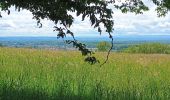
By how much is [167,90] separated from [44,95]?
9.87 feet

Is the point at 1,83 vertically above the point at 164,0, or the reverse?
the point at 164,0

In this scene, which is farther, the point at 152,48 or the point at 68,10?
the point at 152,48

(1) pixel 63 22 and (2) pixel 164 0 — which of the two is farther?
(2) pixel 164 0

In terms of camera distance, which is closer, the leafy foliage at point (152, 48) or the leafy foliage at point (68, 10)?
the leafy foliage at point (68, 10)

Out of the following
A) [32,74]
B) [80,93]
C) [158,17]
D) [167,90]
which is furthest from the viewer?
[158,17]

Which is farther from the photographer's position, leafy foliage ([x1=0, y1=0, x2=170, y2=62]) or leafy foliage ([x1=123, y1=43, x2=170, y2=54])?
leafy foliage ([x1=123, y1=43, x2=170, y2=54])

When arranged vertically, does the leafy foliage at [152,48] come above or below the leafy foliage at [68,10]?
below

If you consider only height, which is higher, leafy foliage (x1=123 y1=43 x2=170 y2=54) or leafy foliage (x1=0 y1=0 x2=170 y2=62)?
leafy foliage (x1=0 y1=0 x2=170 y2=62)

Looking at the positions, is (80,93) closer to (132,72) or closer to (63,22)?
(63,22)

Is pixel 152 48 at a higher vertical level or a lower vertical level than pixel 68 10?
lower

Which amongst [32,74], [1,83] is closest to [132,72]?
[32,74]

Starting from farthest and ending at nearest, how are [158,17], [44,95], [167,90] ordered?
[158,17] → [167,90] → [44,95]

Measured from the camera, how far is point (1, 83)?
9266 millimetres

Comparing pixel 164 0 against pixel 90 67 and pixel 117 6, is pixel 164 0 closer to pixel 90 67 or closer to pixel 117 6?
pixel 117 6
